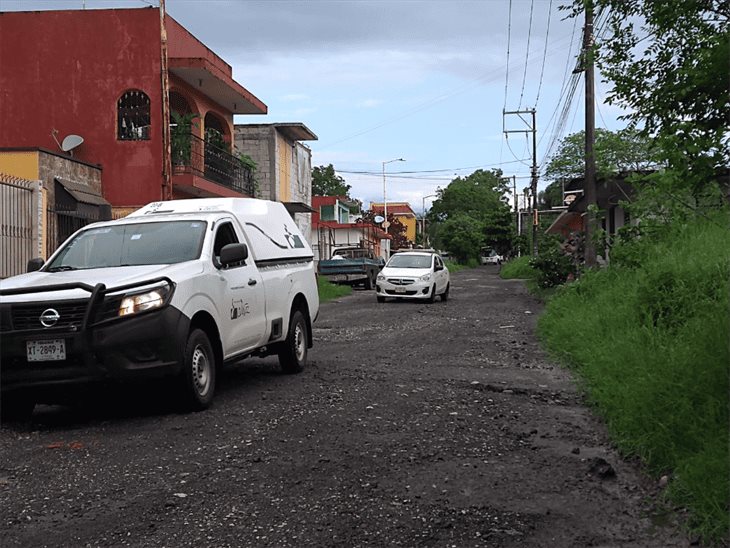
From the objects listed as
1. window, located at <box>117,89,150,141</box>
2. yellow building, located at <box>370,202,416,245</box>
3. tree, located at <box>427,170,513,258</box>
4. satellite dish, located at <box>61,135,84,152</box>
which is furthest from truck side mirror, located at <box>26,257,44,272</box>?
yellow building, located at <box>370,202,416,245</box>

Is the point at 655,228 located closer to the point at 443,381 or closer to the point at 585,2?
the point at 443,381

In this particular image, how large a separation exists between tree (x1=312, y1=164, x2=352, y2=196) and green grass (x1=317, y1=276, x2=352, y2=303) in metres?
73.3

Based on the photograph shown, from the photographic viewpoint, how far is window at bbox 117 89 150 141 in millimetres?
22797

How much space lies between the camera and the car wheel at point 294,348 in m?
9.89

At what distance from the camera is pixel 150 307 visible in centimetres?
707

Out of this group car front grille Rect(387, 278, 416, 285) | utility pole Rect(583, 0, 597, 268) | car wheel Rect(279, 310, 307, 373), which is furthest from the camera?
car front grille Rect(387, 278, 416, 285)

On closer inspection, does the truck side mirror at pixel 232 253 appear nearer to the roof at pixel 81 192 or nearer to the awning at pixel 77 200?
the awning at pixel 77 200

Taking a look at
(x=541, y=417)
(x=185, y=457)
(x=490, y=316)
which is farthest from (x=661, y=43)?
(x=490, y=316)

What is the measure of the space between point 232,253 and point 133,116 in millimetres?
16022

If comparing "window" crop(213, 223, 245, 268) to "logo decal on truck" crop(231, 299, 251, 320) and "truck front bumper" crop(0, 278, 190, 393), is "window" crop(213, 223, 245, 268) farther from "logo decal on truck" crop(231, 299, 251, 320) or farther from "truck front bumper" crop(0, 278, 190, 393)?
"truck front bumper" crop(0, 278, 190, 393)

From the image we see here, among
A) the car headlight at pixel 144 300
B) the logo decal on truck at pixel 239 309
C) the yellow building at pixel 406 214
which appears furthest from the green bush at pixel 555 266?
the yellow building at pixel 406 214

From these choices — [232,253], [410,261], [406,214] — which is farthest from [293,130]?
[406,214]

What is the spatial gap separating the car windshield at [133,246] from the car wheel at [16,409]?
55.1 inches

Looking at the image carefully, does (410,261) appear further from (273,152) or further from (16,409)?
(16,409)
